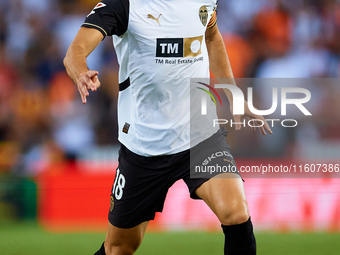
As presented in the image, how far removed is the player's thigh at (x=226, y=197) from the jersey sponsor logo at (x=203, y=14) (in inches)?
41.5

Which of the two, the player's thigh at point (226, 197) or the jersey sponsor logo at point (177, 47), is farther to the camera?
the jersey sponsor logo at point (177, 47)

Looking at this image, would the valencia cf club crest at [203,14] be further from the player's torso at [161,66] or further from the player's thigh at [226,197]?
the player's thigh at [226,197]

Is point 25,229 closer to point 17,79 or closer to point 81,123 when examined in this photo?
point 81,123

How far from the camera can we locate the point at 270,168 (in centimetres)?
684

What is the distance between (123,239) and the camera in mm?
3619

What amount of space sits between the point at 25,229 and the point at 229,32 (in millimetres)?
4368

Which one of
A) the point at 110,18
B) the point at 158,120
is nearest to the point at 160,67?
the point at 158,120

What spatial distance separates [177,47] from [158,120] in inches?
19.6

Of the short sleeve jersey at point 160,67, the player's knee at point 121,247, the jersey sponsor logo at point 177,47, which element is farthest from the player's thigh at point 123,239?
the jersey sponsor logo at point 177,47

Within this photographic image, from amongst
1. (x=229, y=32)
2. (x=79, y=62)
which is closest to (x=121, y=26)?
(x=79, y=62)

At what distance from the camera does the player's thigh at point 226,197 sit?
3137 millimetres

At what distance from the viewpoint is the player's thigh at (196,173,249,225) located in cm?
314

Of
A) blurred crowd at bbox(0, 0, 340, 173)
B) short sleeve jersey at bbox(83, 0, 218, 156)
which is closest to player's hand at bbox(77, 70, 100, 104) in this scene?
short sleeve jersey at bbox(83, 0, 218, 156)

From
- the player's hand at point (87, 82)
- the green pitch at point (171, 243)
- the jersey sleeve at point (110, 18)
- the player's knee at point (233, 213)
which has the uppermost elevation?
the jersey sleeve at point (110, 18)
